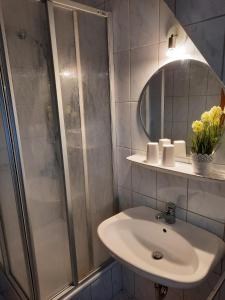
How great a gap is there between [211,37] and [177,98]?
0.40 m

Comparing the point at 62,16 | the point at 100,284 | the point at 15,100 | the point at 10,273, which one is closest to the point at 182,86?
the point at 62,16

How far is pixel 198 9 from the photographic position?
787 millimetres

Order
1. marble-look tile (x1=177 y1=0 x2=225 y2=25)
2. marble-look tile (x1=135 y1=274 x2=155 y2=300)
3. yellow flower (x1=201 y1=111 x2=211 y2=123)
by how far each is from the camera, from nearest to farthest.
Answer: marble-look tile (x1=177 y1=0 x2=225 y2=25) → yellow flower (x1=201 y1=111 x2=211 y2=123) → marble-look tile (x1=135 y1=274 x2=155 y2=300)

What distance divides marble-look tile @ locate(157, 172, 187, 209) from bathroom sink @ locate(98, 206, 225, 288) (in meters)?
0.12

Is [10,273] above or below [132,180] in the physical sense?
below

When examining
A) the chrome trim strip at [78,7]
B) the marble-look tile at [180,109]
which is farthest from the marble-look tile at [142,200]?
the chrome trim strip at [78,7]

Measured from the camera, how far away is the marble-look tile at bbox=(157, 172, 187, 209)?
1224 millimetres

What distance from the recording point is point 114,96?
59.1 inches

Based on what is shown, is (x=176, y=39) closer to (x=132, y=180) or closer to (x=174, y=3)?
(x=174, y=3)

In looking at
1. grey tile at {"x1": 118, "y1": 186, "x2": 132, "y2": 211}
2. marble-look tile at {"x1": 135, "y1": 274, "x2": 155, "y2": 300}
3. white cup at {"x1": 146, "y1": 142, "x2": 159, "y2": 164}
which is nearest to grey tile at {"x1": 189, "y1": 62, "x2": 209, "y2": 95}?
white cup at {"x1": 146, "y1": 142, "x2": 159, "y2": 164}

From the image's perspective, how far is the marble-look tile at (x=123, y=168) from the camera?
1.52 meters

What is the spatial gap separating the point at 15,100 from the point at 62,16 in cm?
56

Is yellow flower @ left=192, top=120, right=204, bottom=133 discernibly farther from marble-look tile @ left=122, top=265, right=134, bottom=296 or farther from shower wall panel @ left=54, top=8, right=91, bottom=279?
marble-look tile @ left=122, top=265, right=134, bottom=296

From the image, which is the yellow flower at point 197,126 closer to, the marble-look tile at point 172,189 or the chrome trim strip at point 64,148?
the marble-look tile at point 172,189
